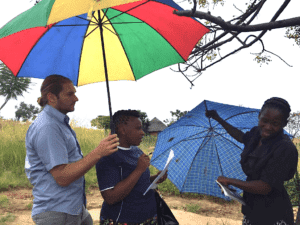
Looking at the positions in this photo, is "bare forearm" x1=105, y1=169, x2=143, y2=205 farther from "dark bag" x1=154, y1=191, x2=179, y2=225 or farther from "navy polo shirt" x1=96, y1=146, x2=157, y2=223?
Answer: "dark bag" x1=154, y1=191, x2=179, y2=225

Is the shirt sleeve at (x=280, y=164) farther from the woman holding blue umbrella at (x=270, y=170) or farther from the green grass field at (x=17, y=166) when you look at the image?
the green grass field at (x=17, y=166)

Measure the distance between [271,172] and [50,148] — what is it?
1605 millimetres

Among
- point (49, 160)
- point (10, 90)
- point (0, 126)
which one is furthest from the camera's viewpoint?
point (10, 90)

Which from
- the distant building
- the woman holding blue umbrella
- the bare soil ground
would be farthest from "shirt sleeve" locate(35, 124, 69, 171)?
the distant building

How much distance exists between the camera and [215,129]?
2893mm

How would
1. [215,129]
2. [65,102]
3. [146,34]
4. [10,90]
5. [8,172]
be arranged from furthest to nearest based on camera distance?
[10,90] < [8,172] < [146,34] < [215,129] < [65,102]

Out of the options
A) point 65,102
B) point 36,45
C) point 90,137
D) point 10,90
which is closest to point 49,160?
point 65,102

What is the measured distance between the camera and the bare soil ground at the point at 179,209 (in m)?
5.32

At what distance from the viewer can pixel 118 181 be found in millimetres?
2043

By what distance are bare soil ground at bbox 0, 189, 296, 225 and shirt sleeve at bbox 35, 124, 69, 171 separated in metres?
3.66

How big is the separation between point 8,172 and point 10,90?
26.1 metres

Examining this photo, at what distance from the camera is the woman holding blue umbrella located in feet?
6.13

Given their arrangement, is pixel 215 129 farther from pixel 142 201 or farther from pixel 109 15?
pixel 109 15

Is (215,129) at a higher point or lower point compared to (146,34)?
lower
